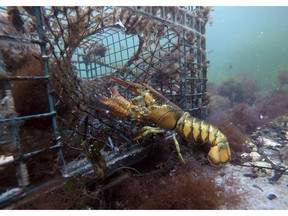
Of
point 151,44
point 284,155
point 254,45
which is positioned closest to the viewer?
point 284,155

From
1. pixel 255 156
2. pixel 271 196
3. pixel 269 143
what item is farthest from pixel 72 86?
pixel 269 143

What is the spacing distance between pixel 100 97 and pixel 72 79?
610mm

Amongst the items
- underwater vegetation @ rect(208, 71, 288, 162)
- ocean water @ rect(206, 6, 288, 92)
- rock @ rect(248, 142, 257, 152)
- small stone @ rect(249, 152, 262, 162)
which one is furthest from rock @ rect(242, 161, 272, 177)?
ocean water @ rect(206, 6, 288, 92)

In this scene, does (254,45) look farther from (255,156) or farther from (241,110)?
(255,156)

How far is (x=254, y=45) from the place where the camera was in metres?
49.3

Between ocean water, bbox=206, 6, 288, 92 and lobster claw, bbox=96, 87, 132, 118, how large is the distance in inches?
103

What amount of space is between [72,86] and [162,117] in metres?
1.84

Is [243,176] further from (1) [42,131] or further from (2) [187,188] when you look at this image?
(1) [42,131]

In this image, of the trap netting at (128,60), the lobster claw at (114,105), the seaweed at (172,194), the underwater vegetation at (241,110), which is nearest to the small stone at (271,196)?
the seaweed at (172,194)

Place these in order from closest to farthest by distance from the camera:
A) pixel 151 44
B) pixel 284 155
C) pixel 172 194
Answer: pixel 172 194 < pixel 284 155 < pixel 151 44

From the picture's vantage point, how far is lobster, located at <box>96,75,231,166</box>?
3.63 meters

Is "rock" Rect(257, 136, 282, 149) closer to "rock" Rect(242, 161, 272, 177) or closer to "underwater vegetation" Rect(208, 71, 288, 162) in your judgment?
"underwater vegetation" Rect(208, 71, 288, 162)

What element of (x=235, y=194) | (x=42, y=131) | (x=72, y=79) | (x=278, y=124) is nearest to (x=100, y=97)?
(x=72, y=79)

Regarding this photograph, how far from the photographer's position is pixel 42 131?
3.06 meters
